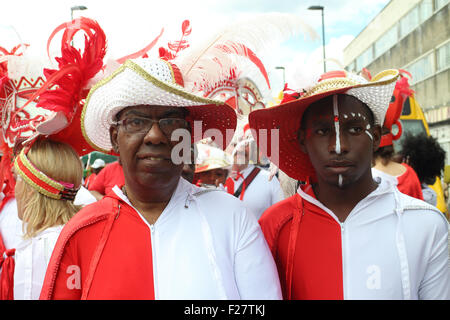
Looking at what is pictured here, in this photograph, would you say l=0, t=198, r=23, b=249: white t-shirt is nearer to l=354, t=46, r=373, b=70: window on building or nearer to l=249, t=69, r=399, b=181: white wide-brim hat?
l=249, t=69, r=399, b=181: white wide-brim hat

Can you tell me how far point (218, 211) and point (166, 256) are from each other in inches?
11.9

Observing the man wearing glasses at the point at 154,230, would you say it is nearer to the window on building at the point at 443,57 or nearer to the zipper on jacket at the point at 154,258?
the zipper on jacket at the point at 154,258

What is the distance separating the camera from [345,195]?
2070mm

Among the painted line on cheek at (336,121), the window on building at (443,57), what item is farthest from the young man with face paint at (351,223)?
the window on building at (443,57)

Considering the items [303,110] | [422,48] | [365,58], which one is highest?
[365,58]

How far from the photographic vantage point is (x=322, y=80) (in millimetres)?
2104

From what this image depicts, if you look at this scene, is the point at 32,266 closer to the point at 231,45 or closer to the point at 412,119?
the point at 231,45

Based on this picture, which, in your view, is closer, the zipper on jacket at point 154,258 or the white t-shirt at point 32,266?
the zipper on jacket at point 154,258

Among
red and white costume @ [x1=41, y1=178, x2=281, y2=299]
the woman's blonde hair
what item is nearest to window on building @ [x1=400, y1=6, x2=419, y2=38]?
the woman's blonde hair

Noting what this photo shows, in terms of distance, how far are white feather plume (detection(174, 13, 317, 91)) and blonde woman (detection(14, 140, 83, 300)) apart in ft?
3.37

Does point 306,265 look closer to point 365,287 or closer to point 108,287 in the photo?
point 365,287

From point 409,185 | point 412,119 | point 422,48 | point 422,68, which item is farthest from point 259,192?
point 422,68

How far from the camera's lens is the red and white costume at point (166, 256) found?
178cm

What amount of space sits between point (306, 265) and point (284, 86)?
3.08 ft
